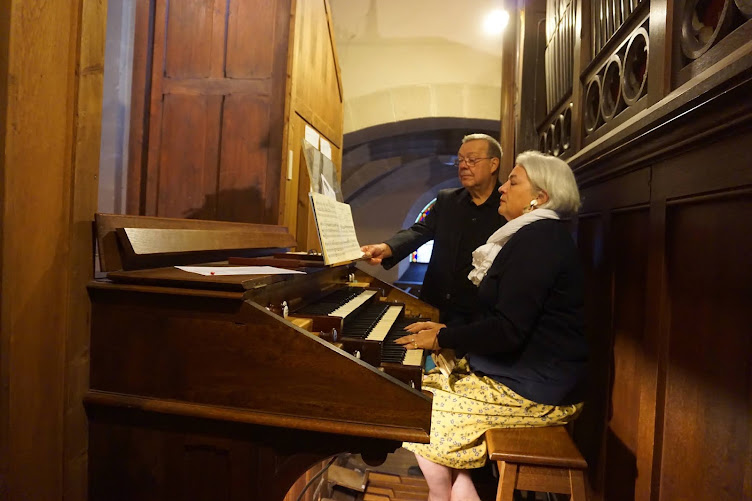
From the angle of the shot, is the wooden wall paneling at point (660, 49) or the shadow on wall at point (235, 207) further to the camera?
the shadow on wall at point (235, 207)

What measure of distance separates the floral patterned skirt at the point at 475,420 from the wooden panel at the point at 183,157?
81.6 inches

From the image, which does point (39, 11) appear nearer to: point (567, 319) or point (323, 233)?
point (323, 233)

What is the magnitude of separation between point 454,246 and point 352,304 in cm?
100

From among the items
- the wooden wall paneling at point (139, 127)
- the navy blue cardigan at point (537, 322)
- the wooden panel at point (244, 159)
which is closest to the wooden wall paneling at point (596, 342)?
the navy blue cardigan at point (537, 322)

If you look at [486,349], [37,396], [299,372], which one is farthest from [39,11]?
[486,349]

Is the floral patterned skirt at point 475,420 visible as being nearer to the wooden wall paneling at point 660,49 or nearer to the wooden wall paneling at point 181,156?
the wooden wall paneling at point 660,49

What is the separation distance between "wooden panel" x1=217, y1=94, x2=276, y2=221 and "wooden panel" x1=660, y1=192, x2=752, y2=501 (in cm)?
221

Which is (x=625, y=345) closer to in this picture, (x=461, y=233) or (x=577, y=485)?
(x=577, y=485)

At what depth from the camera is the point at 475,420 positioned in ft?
5.90

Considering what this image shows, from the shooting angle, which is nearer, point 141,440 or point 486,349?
point 141,440

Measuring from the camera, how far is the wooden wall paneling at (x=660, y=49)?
5.45 feet

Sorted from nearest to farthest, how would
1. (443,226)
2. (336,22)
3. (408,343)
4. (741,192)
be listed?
(741,192)
(408,343)
(443,226)
(336,22)

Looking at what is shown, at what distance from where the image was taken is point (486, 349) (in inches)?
71.3

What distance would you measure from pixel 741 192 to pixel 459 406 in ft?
3.69
